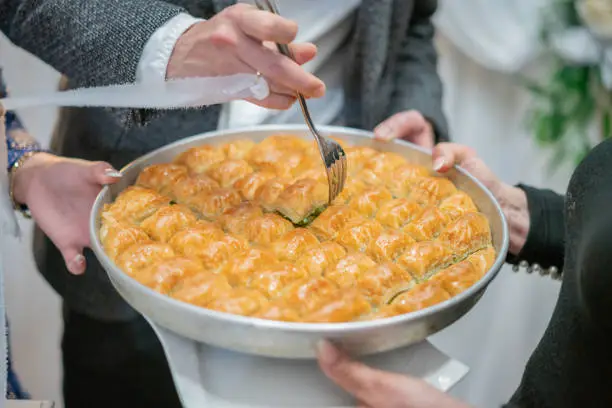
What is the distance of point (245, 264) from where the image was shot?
727 millimetres

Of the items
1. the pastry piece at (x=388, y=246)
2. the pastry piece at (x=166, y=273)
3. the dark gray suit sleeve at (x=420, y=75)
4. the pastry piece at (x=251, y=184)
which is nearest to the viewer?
the pastry piece at (x=166, y=273)

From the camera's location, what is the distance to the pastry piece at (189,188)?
0.88m

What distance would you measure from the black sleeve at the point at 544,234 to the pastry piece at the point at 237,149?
0.45 meters

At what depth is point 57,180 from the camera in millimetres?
935

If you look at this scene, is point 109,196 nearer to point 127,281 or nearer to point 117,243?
point 117,243

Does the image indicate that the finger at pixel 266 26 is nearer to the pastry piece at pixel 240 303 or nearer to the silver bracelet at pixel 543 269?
the pastry piece at pixel 240 303

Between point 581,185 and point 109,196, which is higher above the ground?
point 581,185

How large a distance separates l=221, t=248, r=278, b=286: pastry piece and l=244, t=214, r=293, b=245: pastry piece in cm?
4

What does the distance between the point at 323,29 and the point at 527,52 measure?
121 centimetres

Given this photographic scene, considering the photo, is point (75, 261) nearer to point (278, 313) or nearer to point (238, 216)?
point (238, 216)

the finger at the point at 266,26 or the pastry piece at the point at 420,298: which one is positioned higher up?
the finger at the point at 266,26

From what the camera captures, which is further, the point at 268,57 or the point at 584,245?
the point at 268,57

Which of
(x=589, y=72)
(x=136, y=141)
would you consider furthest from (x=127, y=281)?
(x=589, y=72)

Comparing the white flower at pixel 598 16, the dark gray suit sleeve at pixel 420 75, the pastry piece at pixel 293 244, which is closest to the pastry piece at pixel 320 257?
the pastry piece at pixel 293 244
